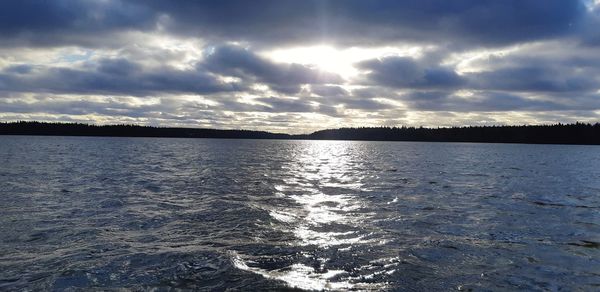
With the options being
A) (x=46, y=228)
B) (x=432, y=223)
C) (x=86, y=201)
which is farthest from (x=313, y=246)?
(x=86, y=201)

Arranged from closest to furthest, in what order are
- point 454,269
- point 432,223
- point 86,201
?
point 454,269
point 432,223
point 86,201

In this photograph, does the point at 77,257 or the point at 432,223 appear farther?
the point at 432,223

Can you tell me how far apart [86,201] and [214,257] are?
537 inches

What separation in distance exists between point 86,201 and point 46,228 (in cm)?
669

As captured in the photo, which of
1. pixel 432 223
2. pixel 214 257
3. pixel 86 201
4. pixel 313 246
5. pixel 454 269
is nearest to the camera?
pixel 454 269

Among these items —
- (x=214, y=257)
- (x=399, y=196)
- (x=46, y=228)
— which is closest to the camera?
(x=214, y=257)

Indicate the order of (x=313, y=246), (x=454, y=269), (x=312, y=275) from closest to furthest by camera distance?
1. (x=312, y=275)
2. (x=454, y=269)
3. (x=313, y=246)

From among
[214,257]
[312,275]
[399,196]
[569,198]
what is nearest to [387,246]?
[312,275]

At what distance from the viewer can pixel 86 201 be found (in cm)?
2162

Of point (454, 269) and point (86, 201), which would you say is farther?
point (86, 201)

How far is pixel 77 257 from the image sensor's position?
456 inches

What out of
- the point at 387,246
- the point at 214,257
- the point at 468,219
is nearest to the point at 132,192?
the point at 214,257

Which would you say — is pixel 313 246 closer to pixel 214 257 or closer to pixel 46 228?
pixel 214 257

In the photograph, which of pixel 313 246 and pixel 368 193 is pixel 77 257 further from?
pixel 368 193
